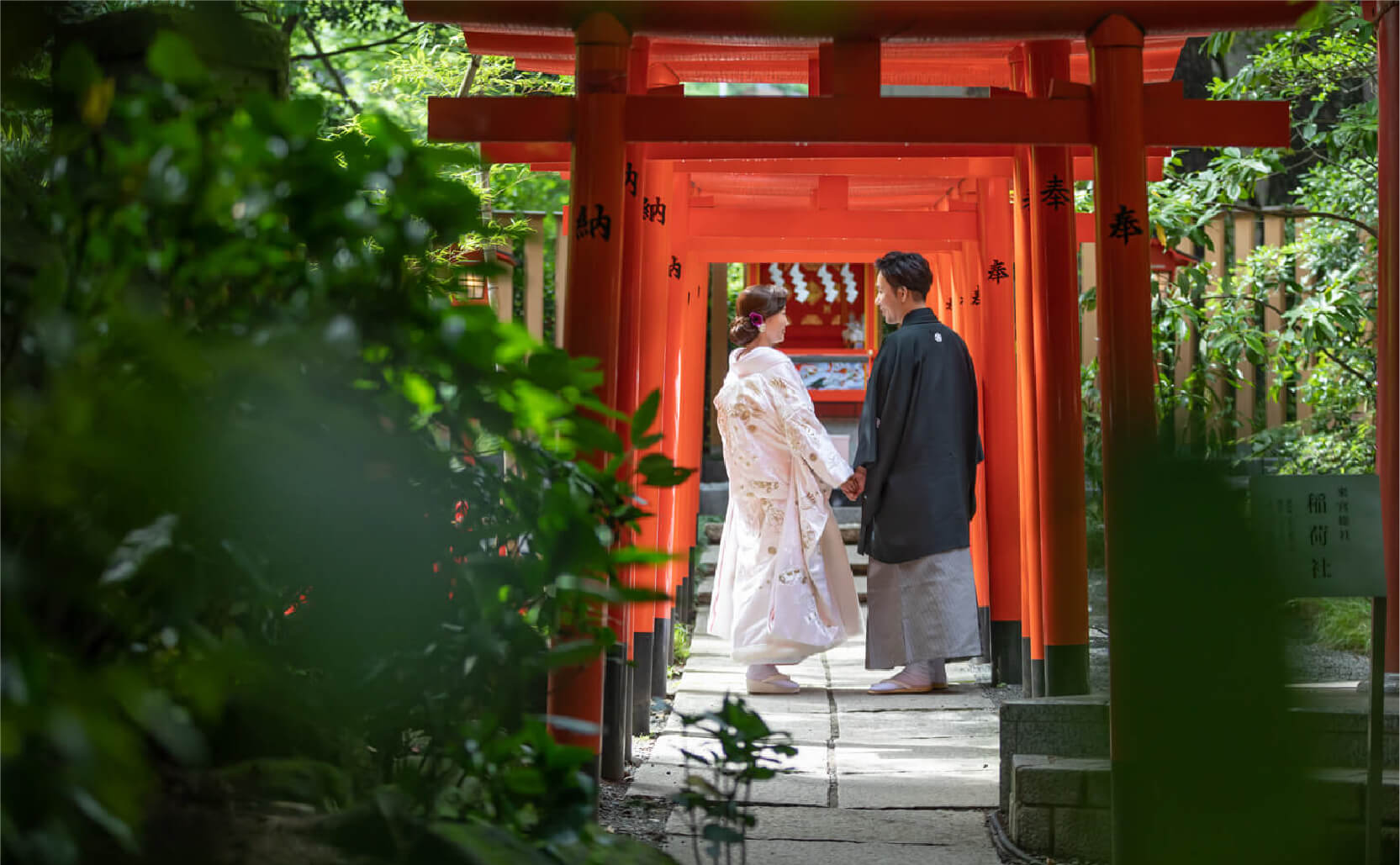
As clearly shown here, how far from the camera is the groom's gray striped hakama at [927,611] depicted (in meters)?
5.89

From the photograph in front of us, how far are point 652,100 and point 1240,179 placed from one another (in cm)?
461

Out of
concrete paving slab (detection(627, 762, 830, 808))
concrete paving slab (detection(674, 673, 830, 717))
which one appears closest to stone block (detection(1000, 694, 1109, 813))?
concrete paving slab (detection(627, 762, 830, 808))

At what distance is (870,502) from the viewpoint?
239 inches

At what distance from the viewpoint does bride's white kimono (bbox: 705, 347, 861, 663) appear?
618 centimetres

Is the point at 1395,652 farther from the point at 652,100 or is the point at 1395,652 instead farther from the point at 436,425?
the point at 436,425

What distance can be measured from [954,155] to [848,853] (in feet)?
8.64

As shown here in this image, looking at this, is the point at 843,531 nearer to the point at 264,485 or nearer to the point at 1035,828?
the point at 1035,828

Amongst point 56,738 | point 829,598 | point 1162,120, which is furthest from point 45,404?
point 829,598

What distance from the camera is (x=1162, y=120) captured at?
3.38 meters

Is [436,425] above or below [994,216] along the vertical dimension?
below

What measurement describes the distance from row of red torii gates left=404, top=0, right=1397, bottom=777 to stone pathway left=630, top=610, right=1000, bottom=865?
35 centimetres

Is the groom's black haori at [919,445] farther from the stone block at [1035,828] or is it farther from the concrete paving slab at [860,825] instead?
the stone block at [1035,828]

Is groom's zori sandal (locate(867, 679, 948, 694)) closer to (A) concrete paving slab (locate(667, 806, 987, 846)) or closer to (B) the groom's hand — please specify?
(B) the groom's hand

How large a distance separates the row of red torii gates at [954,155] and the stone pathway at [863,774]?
0.35 metres
